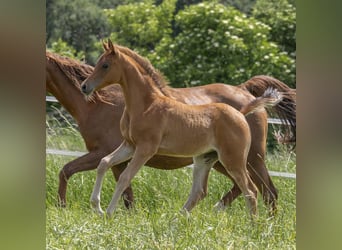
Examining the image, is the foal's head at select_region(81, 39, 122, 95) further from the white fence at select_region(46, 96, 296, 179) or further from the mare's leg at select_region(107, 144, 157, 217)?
the white fence at select_region(46, 96, 296, 179)

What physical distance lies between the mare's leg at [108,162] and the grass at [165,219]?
8 centimetres

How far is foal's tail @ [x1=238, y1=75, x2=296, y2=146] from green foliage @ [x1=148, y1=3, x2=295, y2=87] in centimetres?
269

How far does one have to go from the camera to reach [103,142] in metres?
4.24

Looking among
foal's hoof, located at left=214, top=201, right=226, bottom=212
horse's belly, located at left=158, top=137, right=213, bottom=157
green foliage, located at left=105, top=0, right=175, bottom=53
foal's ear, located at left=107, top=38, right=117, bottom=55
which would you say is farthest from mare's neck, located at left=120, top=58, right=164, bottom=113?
green foliage, located at left=105, top=0, right=175, bottom=53

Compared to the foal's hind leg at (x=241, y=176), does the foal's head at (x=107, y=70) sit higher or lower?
higher

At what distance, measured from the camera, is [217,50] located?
721 centimetres

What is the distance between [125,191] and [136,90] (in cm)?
69

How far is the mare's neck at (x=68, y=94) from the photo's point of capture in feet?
14.2

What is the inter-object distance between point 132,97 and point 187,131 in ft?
1.07

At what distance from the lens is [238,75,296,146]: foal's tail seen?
421 cm

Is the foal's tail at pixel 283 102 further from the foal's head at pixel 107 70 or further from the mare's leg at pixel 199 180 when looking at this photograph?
the foal's head at pixel 107 70

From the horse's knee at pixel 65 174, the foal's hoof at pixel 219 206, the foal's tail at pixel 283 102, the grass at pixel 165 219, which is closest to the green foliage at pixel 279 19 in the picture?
the grass at pixel 165 219
